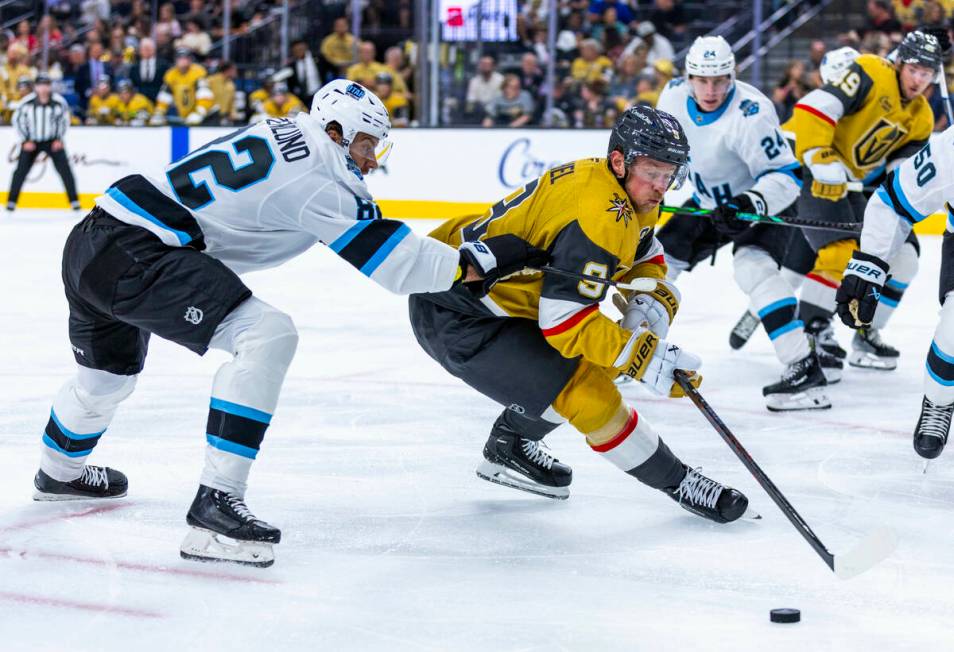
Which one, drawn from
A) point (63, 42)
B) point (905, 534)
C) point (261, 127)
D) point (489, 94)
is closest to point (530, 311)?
point (261, 127)

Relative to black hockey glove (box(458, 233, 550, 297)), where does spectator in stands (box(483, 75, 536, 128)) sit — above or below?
below

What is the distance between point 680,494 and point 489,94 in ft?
23.7

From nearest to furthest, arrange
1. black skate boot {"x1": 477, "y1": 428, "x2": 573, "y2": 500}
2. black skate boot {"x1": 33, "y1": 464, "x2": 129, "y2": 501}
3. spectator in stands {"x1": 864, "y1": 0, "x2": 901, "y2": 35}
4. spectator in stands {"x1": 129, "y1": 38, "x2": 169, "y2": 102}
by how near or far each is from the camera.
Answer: black skate boot {"x1": 33, "y1": 464, "x2": 129, "y2": 501} < black skate boot {"x1": 477, "y1": 428, "x2": 573, "y2": 500} < spectator in stands {"x1": 864, "y1": 0, "x2": 901, "y2": 35} < spectator in stands {"x1": 129, "y1": 38, "x2": 169, "y2": 102}

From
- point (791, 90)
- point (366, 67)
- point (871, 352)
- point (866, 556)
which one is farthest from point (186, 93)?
point (866, 556)

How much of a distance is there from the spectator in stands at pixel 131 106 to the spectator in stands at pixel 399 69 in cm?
211

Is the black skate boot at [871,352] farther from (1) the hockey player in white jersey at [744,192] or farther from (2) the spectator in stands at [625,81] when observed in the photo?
(2) the spectator in stands at [625,81]

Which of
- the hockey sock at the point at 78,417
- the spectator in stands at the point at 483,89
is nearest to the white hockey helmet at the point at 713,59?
the hockey sock at the point at 78,417

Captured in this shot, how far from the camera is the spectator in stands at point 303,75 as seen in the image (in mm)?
10828

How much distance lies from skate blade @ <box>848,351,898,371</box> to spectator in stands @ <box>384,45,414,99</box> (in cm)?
588

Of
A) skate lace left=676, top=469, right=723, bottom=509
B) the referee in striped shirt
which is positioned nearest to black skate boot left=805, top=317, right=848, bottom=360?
skate lace left=676, top=469, right=723, bottom=509

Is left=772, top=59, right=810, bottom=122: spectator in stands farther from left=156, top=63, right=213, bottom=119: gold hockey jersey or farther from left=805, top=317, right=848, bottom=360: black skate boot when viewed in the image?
left=156, top=63, right=213, bottom=119: gold hockey jersey

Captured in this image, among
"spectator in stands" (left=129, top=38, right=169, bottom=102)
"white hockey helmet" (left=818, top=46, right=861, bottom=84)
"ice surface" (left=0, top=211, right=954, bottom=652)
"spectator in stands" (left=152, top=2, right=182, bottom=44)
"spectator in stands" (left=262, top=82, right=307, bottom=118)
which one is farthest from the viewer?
"spectator in stands" (left=152, top=2, right=182, bottom=44)

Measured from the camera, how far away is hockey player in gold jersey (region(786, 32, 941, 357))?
4.58m

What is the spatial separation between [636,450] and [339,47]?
8456 millimetres
